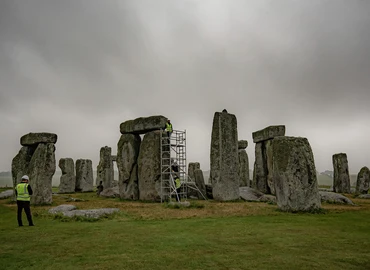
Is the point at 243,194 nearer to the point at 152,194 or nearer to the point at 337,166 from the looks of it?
the point at 152,194

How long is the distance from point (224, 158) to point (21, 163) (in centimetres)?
1057

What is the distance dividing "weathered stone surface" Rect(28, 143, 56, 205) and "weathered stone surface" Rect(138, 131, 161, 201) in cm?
461

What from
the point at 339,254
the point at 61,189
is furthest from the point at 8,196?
the point at 339,254

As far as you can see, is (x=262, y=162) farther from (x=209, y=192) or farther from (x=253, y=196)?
(x=209, y=192)

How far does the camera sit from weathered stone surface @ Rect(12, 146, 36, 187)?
50.1ft

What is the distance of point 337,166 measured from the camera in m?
22.3

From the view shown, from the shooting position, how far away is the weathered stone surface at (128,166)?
17375 mm

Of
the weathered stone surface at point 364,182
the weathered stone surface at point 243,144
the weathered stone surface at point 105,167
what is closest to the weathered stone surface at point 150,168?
the weathered stone surface at point 105,167

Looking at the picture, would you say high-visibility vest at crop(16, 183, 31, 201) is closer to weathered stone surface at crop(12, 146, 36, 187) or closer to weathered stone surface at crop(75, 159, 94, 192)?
weathered stone surface at crop(12, 146, 36, 187)

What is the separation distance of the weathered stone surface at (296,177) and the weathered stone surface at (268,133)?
28.5 ft

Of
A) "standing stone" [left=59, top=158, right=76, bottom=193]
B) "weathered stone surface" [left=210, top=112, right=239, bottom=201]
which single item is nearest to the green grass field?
"weathered stone surface" [left=210, top=112, right=239, bottom=201]

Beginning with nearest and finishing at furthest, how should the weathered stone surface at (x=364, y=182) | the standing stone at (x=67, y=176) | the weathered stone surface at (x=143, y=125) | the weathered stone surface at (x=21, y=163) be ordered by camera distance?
1. the weathered stone surface at (x=21, y=163)
2. the weathered stone surface at (x=143, y=125)
3. the weathered stone surface at (x=364, y=182)
4. the standing stone at (x=67, y=176)

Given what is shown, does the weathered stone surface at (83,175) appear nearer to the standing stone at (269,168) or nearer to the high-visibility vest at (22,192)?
the standing stone at (269,168)

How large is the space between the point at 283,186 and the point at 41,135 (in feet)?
36.9
